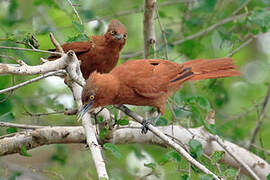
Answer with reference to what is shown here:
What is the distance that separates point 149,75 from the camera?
4934mm

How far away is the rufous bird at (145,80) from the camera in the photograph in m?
4.28

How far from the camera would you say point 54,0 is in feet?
18.0

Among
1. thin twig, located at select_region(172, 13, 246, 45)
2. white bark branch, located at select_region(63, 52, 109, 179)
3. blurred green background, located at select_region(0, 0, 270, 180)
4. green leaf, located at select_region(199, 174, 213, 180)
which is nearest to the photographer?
white bark branch, located at select_region(63, 52, 109, 179)

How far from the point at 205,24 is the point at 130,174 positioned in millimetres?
2373

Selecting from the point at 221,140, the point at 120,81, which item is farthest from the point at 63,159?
the point at 221,140

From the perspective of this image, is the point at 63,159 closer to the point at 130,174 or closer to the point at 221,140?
the point at 130,174

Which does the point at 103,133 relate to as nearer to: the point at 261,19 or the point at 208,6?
the point at 261,19

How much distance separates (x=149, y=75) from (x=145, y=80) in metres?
0.10

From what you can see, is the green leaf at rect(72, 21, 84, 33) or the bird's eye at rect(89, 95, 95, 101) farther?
the bird's eye at rect(89, 95, 95, 101)

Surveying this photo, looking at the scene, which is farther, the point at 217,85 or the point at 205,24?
the point at 205,24

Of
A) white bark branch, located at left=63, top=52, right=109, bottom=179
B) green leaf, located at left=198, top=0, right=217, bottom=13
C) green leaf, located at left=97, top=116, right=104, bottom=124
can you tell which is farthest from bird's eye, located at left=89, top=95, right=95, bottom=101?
green leaf, located at left=198, top=0, right=217, bottom=13

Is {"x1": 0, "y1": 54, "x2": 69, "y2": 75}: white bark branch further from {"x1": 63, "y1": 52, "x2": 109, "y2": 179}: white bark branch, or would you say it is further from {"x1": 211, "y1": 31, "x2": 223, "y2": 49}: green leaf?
{"x1": 211, "y1": 31, "x2": 223, "y2": 49}: green leaf

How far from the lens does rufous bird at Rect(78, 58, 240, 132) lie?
428 centimetres

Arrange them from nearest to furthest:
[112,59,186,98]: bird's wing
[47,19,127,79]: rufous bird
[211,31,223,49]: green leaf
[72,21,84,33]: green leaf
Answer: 1. [72,21,84,33]: green leaf
2. [112,59,186,98]: bird's wing
3. [47,19,127,79]: rufous bird
4. [211,31,223,49]: green leaf
